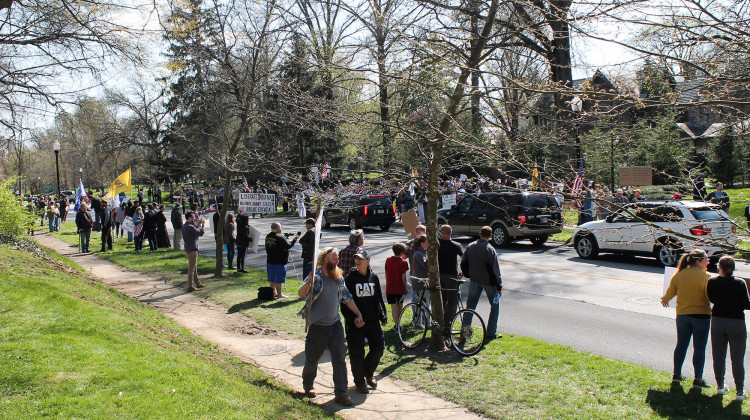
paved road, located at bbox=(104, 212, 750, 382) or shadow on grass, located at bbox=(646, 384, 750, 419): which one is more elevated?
paved road, located at bbox=(104, 212, 750, 382)

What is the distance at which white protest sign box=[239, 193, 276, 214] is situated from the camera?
52.8 ft

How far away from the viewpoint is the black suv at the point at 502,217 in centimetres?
1975

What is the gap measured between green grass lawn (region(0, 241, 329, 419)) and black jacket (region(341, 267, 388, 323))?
4.23 feet

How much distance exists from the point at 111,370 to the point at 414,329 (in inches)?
188

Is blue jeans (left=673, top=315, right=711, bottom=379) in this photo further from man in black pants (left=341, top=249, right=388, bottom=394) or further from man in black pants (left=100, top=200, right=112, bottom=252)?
man in black pants (left=100, top=200, right=112, bottom=252)

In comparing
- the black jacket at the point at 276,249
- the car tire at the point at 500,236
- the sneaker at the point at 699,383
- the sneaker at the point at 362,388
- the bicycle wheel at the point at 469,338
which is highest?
the black jacket at the point at 276,249

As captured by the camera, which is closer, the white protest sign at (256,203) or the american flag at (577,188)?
the american flag at (577,188)

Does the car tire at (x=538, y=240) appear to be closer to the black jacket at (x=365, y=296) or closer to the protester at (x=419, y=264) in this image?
the protester at (x=419, y=264)

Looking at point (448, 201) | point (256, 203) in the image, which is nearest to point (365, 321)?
point (256, 203)

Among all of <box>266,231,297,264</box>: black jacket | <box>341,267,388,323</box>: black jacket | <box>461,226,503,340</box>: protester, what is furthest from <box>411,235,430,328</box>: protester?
Answer: <box>266,231,297,264</box>: black jacket

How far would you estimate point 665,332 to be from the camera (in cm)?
903

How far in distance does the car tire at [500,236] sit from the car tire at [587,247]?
3.21 metres

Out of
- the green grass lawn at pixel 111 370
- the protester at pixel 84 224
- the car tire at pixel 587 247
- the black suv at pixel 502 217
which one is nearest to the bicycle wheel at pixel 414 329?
the green grass lawn at pixel 111 370

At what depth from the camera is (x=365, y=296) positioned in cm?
721
